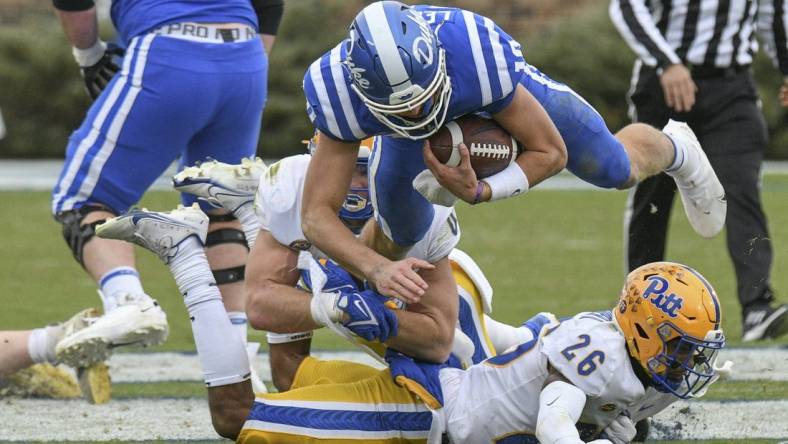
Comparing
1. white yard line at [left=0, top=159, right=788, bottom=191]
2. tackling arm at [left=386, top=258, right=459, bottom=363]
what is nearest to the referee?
tackling arm at [left=386, top=258, right=459, bottom=363]

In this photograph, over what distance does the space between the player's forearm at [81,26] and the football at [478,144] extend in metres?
1.82

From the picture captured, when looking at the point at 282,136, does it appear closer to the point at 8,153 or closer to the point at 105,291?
the point at 8,153

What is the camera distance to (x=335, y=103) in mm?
3613

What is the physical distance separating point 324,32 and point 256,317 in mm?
13253

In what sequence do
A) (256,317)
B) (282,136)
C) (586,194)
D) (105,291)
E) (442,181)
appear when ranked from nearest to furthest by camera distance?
(442,181) → (256,317) → (105,291) → (586,194) → (282,136)

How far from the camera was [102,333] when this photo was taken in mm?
4262

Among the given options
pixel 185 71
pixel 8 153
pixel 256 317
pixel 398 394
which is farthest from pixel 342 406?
pixel 8 153

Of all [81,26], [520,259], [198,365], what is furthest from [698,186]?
[520,259]

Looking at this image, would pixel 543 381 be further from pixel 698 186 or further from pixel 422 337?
pixel 698 186

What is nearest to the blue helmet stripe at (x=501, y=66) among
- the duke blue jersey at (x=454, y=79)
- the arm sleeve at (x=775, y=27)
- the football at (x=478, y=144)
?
the duke blue jersey at (x=454, y=79)

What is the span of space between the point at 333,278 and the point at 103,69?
5.30 feet

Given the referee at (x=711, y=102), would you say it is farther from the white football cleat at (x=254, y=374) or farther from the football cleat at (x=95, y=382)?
the football cleat at (x=95, y=382)

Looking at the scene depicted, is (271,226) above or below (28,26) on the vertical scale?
above

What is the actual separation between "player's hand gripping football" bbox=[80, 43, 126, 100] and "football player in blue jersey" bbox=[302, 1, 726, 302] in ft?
4.73
